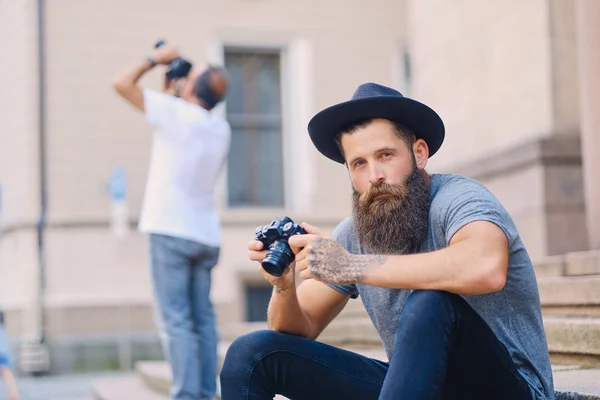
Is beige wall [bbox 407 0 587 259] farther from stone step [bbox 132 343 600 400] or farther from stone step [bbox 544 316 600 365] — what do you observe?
stone step [bbox 544 316 600 365]

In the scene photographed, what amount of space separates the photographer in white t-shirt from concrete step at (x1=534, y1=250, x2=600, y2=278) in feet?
5.67

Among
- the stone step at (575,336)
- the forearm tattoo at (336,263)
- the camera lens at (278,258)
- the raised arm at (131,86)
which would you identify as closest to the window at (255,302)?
the raised arm at (131,86)

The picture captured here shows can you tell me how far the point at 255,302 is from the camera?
430 inches

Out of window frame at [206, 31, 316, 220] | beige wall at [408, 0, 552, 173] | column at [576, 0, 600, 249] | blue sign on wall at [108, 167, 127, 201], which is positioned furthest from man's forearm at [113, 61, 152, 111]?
window frame at [206, 31, 316, 220]

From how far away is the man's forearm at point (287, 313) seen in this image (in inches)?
114

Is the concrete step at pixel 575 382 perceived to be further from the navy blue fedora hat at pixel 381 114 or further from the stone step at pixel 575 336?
the navy blue fedora hat at pixel 381 114

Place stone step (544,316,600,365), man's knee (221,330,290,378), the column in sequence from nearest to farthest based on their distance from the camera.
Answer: man's knee (221,330,290,378) < stone step (544,316,600,365) < the column

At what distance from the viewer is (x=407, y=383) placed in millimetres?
2318

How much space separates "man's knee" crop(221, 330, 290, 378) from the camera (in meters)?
2.78

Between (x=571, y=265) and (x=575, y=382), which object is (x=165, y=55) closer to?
(x=571, y=265)

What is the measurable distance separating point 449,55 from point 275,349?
5.01m

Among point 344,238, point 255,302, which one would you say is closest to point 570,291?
point 344,238

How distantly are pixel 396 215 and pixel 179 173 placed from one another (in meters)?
2.19

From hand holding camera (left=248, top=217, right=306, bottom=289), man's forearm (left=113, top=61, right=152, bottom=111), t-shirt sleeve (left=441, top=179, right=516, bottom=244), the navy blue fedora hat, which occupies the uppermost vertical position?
man's forearm (left=113, top=61, right=152, bottom=111)
